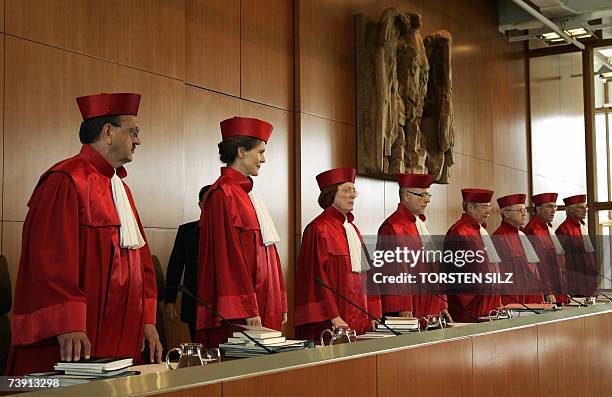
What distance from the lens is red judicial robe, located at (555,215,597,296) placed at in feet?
29.5

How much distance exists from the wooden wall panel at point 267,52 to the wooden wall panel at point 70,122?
3.01 ft

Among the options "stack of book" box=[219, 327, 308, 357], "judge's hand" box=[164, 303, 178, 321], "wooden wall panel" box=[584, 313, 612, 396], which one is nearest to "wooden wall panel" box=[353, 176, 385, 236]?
"wooden wall panel" box=[584, 313, 612, 396]

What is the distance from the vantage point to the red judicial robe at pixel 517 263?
7.22m

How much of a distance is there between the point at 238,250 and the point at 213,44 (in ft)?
7.21

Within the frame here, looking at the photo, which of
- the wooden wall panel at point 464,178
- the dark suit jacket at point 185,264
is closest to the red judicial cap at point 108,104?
the dark suit jacket at point 185,264

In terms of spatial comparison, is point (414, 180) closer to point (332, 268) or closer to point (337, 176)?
point (337, 176)

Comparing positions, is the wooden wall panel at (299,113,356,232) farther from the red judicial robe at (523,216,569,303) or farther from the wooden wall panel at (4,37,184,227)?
Answer: the red judicial robe at (523,216,569,303)

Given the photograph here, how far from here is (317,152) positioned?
6711 mm

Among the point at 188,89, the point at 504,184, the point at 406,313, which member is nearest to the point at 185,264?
the point at 188,89

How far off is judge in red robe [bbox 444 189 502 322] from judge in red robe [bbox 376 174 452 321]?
308 mm

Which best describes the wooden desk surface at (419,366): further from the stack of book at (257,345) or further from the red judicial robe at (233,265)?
the red judicial robe at (233,265)

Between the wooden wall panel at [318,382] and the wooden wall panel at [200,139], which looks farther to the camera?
the wooden wall panel at [200,139]

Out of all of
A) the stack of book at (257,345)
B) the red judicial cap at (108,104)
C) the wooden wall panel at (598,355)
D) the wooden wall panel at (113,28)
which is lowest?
the wooden wall panel at (598,355)

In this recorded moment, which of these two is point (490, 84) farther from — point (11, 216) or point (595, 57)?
point (11, 216)
